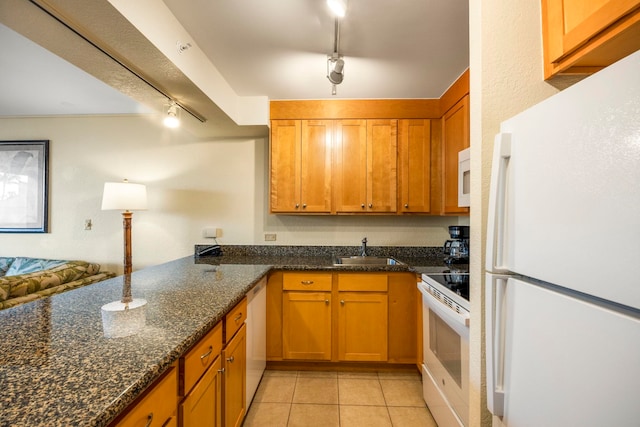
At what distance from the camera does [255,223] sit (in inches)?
119

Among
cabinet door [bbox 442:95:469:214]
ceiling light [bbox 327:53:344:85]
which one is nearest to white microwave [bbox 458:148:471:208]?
cabinet door [bbox 442:95:469:214]

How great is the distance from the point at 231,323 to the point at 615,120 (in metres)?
1.58

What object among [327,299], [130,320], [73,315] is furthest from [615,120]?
[327,299]

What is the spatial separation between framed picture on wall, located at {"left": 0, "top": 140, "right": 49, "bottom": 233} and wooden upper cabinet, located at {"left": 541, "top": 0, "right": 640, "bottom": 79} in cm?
444

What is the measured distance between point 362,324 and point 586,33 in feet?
7.21

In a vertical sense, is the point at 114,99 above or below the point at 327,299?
above

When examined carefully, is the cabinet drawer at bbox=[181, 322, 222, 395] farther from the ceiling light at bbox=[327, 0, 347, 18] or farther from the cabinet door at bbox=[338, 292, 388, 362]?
the ceiling light at bbox=[327, 0, 347, 18]

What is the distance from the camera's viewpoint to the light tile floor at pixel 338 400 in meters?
1.83

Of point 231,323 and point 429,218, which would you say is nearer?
point 231,323

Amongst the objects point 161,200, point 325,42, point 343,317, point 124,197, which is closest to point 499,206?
point 325,42

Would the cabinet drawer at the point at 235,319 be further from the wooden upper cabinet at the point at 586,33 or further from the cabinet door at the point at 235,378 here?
the wooden upper cabinet at the point at 586,33

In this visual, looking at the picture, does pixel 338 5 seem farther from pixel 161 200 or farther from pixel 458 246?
pixel 161 200

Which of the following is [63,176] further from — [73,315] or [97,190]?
[73,315]

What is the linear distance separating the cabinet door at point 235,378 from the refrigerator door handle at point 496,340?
1125 millimetres
